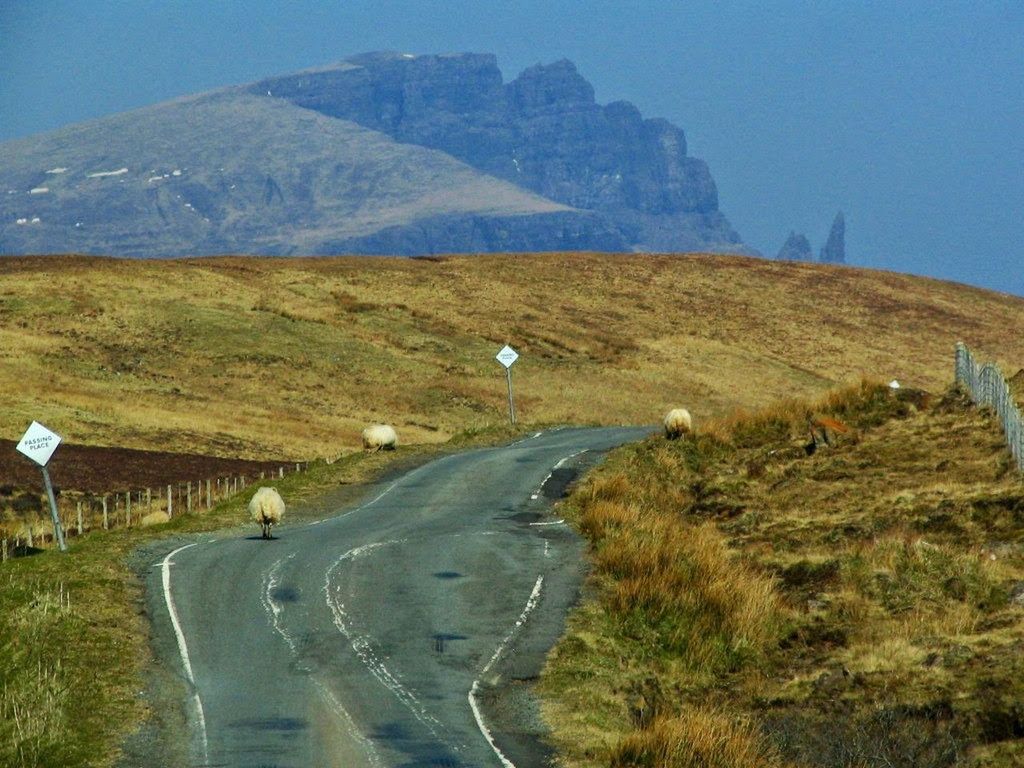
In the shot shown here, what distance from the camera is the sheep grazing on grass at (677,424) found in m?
41.8

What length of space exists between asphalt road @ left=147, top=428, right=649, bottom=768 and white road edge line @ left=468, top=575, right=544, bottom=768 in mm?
33

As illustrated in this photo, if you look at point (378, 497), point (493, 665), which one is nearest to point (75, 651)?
point (493, 665)

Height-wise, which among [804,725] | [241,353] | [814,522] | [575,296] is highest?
[575,296]

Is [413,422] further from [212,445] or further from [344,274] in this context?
[344,274]

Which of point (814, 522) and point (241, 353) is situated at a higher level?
point (241, 353)

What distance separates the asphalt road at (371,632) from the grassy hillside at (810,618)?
773 mm

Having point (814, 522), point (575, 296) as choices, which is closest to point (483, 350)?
point (575, 296)

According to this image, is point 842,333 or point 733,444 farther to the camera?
point 842,333

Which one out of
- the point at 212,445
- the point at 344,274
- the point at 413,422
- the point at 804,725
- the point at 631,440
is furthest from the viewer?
the point at 344,274

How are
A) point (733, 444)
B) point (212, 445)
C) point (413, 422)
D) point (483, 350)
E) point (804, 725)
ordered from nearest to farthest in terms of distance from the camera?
point (804, 725), point (733, 444), point (212, 445), point (413, 422), point (483, 350)

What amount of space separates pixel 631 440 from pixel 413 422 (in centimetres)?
2156

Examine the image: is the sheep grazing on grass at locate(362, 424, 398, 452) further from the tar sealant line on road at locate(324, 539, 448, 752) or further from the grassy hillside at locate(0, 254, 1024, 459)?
the tar sealant line on road at locate(324, 539, 448, 752)

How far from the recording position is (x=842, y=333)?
Answer: 324 ft

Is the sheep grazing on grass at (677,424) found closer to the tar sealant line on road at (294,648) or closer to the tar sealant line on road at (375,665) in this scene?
the tar sealant line on road at (294,648)
